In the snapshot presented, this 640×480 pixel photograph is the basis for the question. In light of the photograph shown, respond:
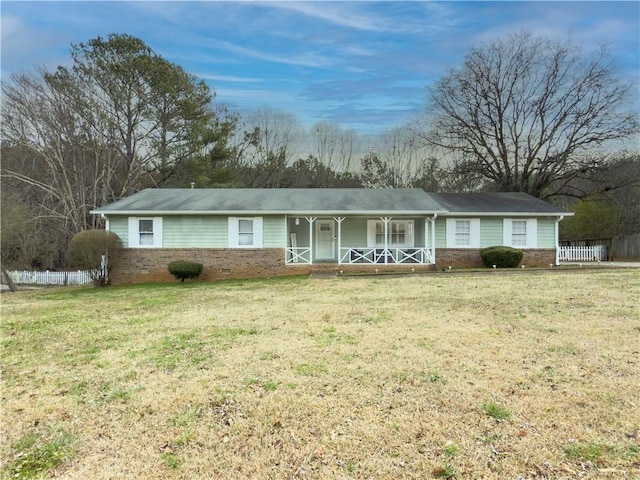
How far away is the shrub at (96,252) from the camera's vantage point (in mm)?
16188

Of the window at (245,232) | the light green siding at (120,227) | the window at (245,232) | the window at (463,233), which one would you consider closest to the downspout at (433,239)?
the window at (463,233)

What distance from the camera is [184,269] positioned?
664 inches

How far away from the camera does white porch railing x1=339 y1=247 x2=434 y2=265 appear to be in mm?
18156

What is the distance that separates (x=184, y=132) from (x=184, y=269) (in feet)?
44.1

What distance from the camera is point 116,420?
3.89m

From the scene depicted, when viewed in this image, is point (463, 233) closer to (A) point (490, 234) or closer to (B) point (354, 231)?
(A) point (490, 234)

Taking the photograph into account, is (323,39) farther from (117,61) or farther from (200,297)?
(117,61)

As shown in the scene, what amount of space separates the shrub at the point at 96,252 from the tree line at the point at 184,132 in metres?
6.35

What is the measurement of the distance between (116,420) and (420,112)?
32.8m

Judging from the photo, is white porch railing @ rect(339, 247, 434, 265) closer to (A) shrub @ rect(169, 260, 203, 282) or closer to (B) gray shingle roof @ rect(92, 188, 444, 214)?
(B) gray shingle roof @ rect(92, 188, 444, 214)

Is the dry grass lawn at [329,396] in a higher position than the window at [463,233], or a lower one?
lower

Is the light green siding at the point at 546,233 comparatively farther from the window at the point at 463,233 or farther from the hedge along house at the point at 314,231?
the window at the point at 463,233

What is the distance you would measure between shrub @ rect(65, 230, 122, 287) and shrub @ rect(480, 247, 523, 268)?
15374mm

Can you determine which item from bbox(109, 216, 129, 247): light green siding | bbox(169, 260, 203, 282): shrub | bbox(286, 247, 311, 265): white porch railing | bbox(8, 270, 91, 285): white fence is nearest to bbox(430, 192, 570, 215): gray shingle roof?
bbox(286, 247, 311, 265): white porch railing
